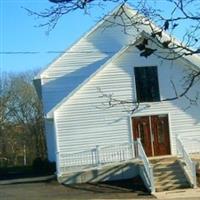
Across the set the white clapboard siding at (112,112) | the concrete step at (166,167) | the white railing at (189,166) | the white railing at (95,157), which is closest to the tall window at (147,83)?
the white clapboard siding at (112,112)

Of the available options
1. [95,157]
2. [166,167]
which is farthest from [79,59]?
[166,167]

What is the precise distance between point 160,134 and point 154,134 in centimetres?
33

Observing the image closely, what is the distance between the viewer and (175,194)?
25.4 metres

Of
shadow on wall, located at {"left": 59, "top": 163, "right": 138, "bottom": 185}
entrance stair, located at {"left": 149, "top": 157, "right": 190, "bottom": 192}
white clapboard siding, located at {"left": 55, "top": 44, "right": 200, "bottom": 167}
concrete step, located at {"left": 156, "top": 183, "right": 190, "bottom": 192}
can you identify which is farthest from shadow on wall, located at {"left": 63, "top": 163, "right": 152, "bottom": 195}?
white clapboard siding, located at {"left": 55, "top": 44, "right": 200, "bottom": 167}

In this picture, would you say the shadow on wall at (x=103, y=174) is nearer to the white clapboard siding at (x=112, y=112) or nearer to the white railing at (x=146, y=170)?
the white railing at (x=146, y=170)

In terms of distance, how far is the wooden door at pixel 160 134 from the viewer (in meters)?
33.8

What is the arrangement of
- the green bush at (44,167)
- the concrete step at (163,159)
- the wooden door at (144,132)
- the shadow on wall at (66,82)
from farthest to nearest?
the shadow on wall at (66,82) < the green bush at (44,167) < the wooden door at (144,132) < the concrete step at (163,159)

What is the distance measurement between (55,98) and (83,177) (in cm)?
775

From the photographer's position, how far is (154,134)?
3400 cm

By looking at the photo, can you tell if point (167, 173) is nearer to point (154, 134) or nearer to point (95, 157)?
point (95, 157)

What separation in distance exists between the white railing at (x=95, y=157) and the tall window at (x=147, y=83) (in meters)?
3.13

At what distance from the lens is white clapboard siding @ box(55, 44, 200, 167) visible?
32.6 m

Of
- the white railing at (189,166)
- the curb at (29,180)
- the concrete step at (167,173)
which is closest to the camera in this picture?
the white railing at (189,166)

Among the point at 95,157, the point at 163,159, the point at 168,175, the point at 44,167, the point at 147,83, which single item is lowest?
the point at 168,175
